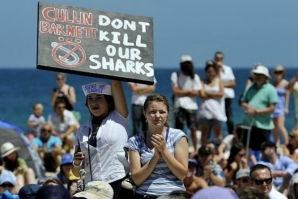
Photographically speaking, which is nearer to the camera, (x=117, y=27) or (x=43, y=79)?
(x=117, y=27)

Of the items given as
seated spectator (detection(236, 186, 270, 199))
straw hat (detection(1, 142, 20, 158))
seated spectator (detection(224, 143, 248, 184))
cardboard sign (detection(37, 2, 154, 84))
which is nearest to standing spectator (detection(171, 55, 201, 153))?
seated spectator (detection(224, 143, 248, 184))

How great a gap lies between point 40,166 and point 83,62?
7.29 m

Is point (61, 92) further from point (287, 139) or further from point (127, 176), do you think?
point (127, 176)

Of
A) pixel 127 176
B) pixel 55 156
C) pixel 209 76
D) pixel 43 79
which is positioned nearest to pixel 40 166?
pixel 55 156

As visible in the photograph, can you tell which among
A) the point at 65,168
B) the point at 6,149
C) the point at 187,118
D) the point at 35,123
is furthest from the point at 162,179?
the point at 35,123

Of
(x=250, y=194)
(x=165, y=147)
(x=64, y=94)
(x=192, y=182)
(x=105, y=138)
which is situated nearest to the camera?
(x=250, y=194)

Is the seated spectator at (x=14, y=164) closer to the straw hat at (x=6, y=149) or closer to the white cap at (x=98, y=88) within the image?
the straw hat at (x=6, y=149)

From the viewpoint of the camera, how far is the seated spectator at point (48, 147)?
16.0 m

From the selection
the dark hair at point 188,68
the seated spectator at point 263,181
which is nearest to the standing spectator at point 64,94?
the dark hair at point 188,68

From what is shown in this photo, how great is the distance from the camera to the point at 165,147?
7828mm

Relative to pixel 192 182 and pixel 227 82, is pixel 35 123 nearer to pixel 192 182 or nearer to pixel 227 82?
pixel 227 82

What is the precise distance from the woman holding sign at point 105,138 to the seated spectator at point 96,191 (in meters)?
0.53

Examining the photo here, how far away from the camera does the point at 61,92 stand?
59.4 feet

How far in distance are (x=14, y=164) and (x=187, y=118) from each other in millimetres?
3729
